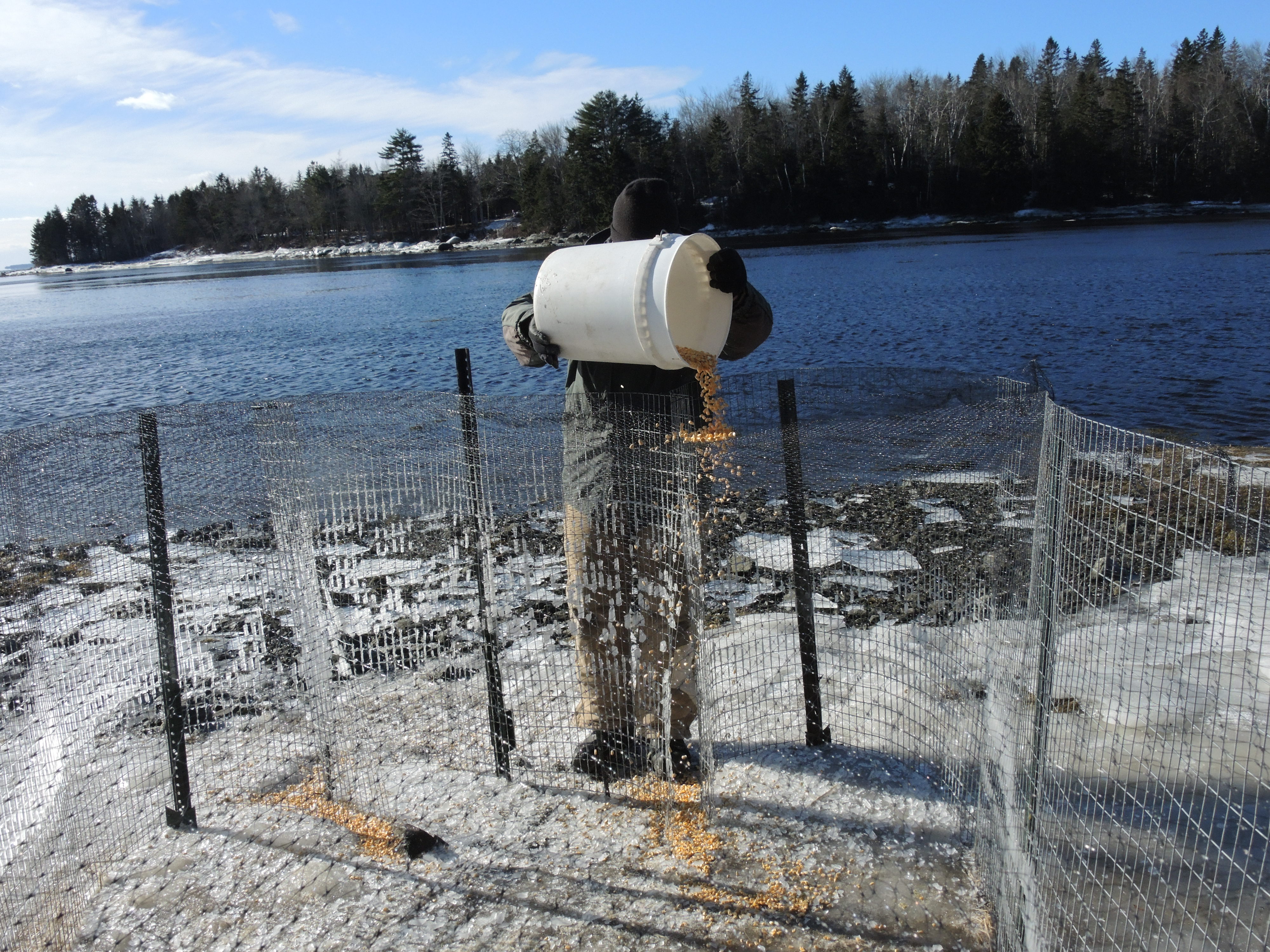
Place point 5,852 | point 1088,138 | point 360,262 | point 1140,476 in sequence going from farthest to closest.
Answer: point 360,262 → point 1088,138 → point 5,852 → point 1140,476

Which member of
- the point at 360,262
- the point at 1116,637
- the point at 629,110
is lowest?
the point at 1116,637

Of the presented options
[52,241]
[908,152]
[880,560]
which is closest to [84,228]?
[52,241]

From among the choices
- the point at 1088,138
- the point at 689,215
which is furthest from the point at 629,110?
the point at 1088,138

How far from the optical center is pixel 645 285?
2758mm

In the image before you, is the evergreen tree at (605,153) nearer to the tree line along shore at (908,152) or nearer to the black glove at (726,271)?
the tree line along shore at (908,152)

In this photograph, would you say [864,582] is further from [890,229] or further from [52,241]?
[52,241]

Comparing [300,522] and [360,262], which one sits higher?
[360,262]

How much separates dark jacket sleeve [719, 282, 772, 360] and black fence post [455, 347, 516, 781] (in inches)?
39.8

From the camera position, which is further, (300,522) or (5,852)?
(300,522)

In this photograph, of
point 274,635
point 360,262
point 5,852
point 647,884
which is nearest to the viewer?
point 647,884

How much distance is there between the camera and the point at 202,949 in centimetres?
256

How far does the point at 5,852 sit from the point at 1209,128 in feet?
278

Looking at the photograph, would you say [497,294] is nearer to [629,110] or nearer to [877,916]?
[877,916]

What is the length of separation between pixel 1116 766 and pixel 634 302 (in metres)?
2.36
